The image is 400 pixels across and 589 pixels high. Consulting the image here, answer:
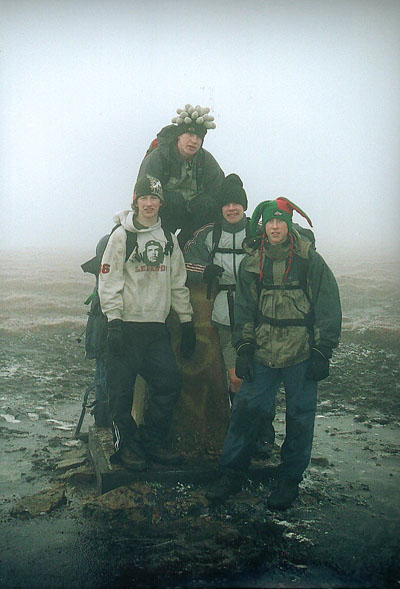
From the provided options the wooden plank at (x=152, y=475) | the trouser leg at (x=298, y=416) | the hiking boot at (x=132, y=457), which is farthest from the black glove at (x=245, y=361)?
the hiking boot at (x=132, y=457)

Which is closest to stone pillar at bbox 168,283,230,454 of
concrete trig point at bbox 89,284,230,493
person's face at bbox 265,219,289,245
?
concrete trig point at bbox 89,284,230,493

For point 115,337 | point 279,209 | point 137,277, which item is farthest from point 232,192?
point 115,337

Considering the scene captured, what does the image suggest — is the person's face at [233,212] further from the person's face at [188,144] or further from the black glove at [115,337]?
the black glove at [115,337]

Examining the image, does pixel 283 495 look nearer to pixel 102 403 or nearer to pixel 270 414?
pixel 270 414

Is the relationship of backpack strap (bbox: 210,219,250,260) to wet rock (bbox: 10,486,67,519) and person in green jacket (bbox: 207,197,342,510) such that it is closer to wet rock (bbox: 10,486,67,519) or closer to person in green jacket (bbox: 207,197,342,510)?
person in green jacket (bbox: 207,197,342,510)

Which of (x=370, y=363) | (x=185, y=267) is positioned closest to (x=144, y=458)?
(x=185, y=267)

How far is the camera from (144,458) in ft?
13.6

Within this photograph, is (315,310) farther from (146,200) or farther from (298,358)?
(146,200)

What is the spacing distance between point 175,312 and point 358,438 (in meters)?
2.58

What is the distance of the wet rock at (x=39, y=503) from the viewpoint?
393 cm

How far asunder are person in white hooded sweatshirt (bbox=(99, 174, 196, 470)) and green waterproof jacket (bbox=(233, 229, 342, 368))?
1.81ft

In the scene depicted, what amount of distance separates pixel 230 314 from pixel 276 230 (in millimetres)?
844

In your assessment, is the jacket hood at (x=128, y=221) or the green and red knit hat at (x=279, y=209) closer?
the green and red knit hat at (x=279, y=209)

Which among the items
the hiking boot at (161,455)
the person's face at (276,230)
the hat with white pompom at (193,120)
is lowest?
the hiking boot at (161,455)
